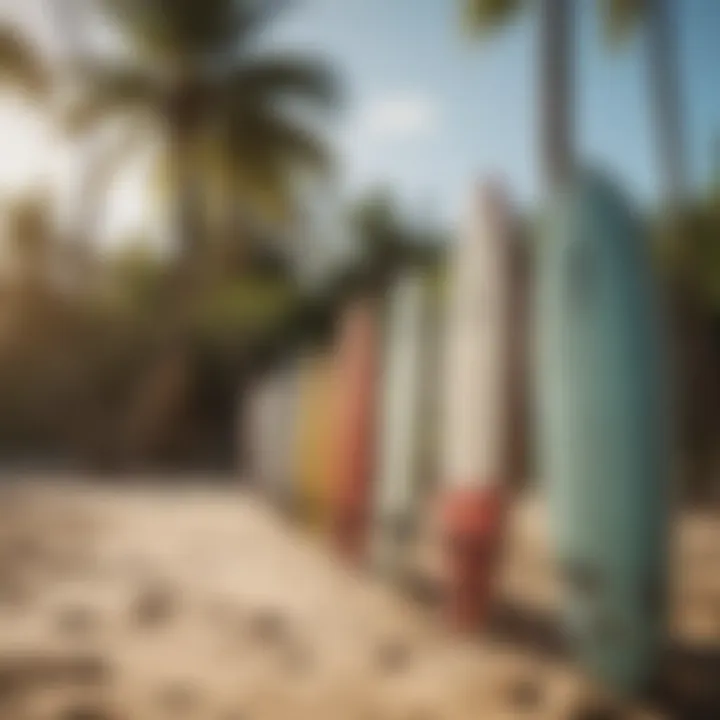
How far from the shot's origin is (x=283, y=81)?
221 centimetres

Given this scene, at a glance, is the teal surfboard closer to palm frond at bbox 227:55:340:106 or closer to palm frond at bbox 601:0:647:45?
palm frond at bbox 601:0:647:45

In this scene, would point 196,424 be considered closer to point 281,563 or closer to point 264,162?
point 281,563

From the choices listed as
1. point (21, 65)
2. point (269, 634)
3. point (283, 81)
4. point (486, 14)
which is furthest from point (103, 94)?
point (269, 634)

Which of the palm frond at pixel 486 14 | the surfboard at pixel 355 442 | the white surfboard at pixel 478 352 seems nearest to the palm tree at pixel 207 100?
the palm frond at pixel 486 14

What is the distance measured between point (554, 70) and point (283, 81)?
3.14 feet

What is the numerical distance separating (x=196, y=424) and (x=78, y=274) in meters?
0.39

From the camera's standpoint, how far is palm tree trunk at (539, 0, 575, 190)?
138cm

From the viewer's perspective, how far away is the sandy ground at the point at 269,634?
41.6 inches

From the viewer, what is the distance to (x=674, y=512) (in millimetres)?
1066

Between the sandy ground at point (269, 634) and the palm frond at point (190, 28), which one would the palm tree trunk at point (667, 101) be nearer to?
the sandy ground at point (269, 634)

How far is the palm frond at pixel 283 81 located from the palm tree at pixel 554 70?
28 cm

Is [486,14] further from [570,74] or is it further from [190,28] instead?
[190,28]

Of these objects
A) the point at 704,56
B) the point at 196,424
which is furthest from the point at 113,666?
the point at 704,56

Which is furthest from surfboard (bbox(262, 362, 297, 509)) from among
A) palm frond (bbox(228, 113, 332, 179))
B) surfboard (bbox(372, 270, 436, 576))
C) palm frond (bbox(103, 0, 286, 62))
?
palm frond (bbox(103, 0, 286, 62))
